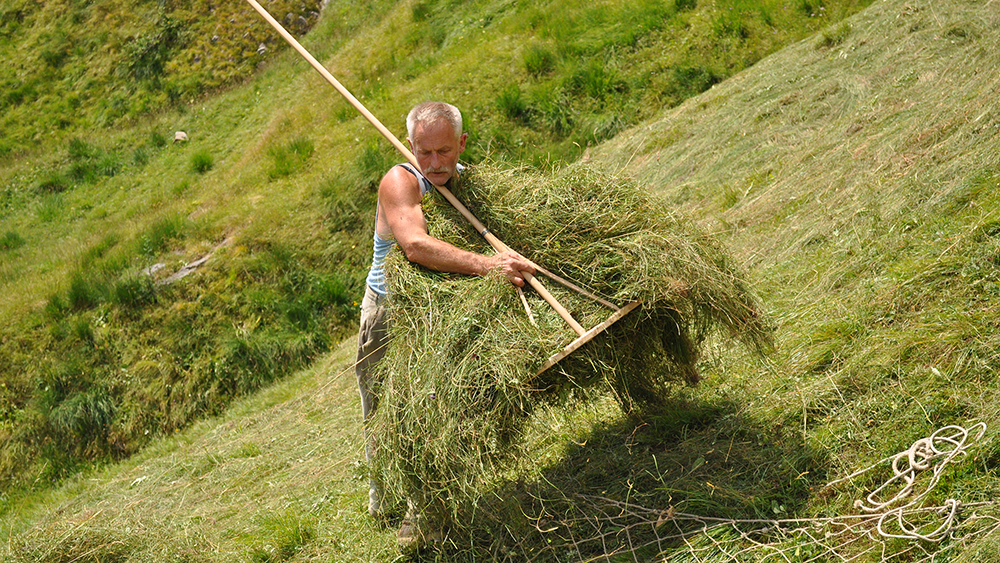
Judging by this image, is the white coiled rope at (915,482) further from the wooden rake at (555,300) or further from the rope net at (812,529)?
the wooden rake at (555,300)

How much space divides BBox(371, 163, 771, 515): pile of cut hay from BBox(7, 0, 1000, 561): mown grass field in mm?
370

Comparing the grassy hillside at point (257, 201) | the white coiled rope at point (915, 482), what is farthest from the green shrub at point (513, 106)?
the white coiled rope at point (915, 482)

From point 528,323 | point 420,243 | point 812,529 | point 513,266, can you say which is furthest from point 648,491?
point 420,243

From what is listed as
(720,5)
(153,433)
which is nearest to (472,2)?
(720,5)

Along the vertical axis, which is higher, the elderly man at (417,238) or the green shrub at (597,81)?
the elderly man at (417,238)

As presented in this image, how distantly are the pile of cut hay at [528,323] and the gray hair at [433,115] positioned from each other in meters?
0.38

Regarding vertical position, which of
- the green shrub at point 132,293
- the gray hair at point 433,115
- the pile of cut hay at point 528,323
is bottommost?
the green shrub at point 132,293

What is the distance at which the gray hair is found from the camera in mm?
4117

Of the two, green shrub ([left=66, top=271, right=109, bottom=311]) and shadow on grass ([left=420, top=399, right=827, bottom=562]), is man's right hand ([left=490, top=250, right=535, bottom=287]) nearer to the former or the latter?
shadow on grass ([left=420, top=399, right=827, bottom=562])

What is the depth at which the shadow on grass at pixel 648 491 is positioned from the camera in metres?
3.86

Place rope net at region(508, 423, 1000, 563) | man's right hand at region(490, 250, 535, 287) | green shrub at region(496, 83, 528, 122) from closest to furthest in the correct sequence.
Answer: rope net at region(508, 423, 1000, 563), man's right hand at region(490, 250, 535, 287), green shrub at region(496, 83, 528, 122)

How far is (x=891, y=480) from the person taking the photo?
11.9ft

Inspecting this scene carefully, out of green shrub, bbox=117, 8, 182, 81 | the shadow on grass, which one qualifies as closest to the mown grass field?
the shadow on grass

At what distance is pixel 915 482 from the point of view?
3.57 m
